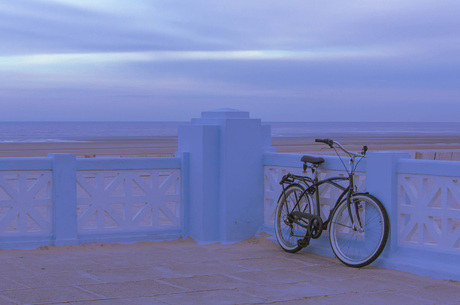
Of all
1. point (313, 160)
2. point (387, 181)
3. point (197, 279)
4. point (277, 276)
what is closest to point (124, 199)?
point (197, 279)

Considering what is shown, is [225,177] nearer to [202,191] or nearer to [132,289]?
[202,191]

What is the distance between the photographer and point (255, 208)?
848 cm

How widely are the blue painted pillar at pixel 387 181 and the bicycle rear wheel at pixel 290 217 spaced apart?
894 millimetres

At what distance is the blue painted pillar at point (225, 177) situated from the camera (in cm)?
826

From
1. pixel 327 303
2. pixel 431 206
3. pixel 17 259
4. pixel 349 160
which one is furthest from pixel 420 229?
pixel 17 259

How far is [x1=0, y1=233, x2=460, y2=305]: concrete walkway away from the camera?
534 cm

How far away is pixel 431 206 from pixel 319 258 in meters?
1.48

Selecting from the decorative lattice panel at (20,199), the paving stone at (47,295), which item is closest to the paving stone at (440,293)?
the paving stone at (47,295)

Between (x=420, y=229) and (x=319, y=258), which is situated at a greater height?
(x=420, y=229)

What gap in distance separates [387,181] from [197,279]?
228 centimetres

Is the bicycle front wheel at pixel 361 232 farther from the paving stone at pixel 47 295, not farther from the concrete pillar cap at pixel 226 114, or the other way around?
the paving stone at pixel 47 295

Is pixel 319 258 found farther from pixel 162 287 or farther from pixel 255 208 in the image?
pixel 162 287

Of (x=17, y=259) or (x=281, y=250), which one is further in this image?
(x=281, y=250)

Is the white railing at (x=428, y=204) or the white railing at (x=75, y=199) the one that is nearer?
the white railing at (x=428, y=204)
